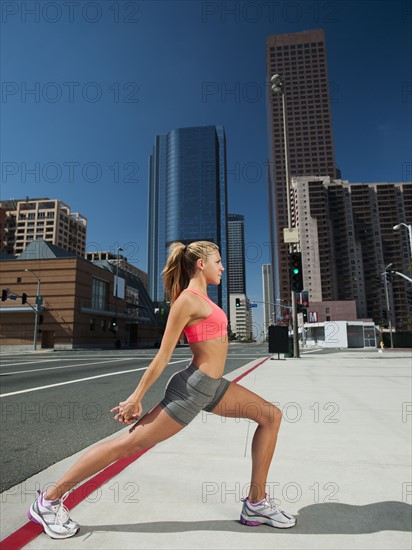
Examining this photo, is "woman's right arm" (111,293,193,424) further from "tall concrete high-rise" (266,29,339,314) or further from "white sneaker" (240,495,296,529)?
"tall concrete high-rise" (266,29,339,314)

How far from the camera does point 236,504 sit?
249 centimetres

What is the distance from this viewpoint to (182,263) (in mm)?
2221

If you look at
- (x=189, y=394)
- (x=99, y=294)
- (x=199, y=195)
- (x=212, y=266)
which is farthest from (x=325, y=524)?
(x=199, y=195)

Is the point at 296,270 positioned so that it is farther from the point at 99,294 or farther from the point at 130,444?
the point at 99,294

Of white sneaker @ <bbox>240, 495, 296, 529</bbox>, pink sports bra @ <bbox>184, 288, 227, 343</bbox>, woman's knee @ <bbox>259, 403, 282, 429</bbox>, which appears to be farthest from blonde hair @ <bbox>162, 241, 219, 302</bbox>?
white sneaker @ <bbox>240, 495, 296, 529</bbox>

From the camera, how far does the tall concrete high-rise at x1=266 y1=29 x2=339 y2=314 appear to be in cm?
18262

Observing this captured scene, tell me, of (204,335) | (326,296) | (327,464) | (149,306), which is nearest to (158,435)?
(204,335)

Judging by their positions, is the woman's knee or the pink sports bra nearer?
the pink sports bra

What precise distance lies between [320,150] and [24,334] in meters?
172

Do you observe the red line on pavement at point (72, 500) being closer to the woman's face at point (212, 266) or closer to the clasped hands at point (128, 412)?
the clasped hands at point (128, 412)

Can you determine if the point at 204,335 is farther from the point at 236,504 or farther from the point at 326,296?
the point at 326,296

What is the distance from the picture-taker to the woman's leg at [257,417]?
2.10 m

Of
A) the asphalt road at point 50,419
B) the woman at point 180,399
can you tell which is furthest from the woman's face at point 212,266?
the asphalt road at point 50,419

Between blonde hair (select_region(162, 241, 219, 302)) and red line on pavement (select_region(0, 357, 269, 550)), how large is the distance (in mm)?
1504
